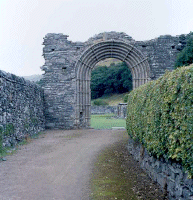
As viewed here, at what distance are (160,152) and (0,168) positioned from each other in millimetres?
3610

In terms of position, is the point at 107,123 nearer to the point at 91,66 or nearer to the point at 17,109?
the point at 91,66

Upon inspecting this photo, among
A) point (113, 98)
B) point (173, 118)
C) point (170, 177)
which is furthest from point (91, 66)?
point (113, 98)

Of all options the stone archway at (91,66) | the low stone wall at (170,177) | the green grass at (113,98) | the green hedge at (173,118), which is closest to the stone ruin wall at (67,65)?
the stone archway at (91,66)

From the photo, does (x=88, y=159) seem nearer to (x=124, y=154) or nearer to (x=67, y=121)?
(x=124, y=154)

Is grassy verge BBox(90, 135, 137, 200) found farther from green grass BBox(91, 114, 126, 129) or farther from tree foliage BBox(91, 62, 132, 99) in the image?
tree foliage BBox(91, 62, 132, 99)

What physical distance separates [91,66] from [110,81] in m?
32.5

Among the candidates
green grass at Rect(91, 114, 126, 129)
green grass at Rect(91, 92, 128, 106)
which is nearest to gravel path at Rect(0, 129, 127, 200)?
green grass at Rect(91, 114, 126, 129)

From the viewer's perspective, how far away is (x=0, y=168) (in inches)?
226

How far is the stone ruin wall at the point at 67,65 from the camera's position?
14844 millimetres

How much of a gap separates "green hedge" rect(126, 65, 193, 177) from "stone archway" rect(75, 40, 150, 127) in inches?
393

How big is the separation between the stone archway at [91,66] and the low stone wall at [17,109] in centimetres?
262

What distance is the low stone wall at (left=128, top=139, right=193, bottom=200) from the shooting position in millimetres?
3192

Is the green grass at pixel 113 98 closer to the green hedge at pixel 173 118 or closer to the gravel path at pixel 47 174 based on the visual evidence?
the gravel path at pixel 47 174

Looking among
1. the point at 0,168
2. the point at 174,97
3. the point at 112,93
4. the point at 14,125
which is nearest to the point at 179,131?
the point at 174,97
